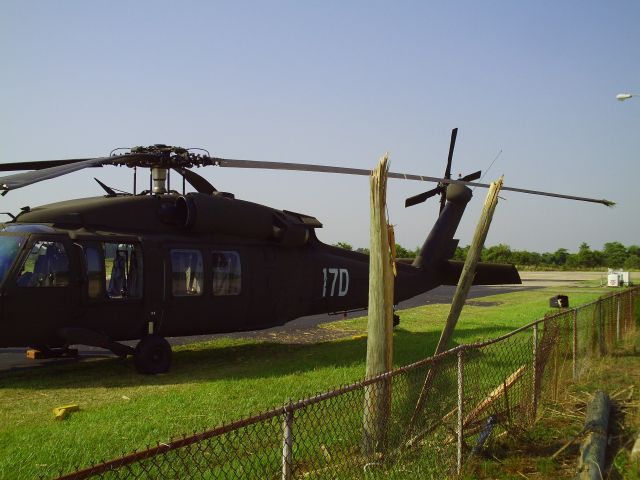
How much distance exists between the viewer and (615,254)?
11419 cm

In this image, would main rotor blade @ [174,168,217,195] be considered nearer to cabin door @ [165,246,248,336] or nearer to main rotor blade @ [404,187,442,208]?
cabin door @ [165,246,248,336]

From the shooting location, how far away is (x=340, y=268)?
13.4 m

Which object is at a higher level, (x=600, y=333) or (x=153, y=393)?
(x=600, y=333)

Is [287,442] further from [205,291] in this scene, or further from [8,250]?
[205,291]

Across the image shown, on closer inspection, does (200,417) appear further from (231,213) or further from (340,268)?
(340,268)

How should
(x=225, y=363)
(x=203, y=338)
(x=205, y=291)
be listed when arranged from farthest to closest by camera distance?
(x=203, y=338)
(x=225, y=363)
(x=205, y=291)

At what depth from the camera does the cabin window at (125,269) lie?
398 inches

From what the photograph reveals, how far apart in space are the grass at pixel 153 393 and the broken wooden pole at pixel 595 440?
11.4 ft

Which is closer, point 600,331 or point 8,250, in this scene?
point 8,250

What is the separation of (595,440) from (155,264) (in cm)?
731

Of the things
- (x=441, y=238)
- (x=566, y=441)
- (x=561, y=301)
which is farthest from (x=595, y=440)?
(x=561, y=301)

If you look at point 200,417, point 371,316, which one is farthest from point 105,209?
point 371,316

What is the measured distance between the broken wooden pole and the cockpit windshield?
8.21m

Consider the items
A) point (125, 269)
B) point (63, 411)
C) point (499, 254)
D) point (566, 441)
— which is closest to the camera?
point (566, 441)
